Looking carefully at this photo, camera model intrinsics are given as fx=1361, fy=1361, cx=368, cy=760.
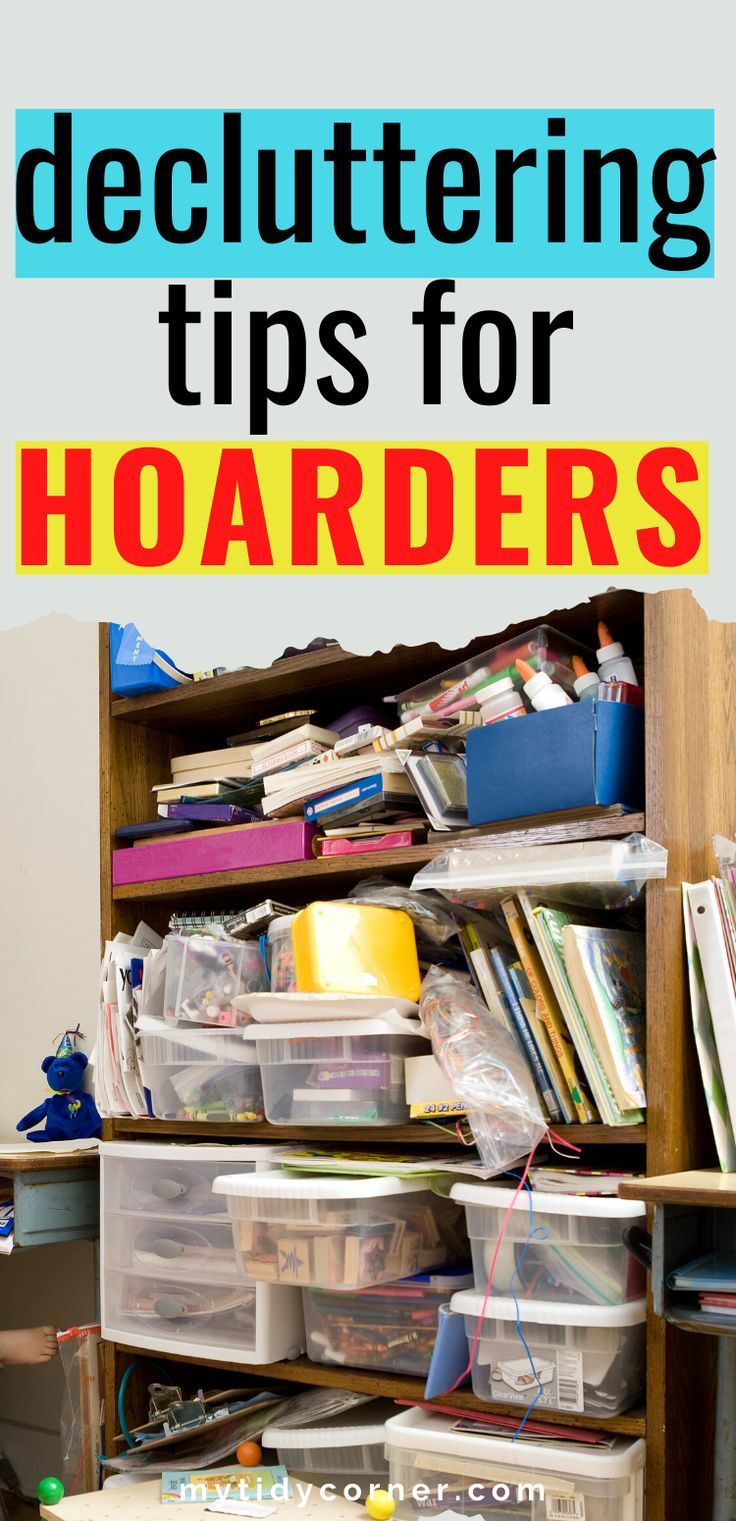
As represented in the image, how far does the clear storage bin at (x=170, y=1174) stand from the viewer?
6.05 ft

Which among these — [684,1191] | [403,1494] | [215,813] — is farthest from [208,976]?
[684,1191]

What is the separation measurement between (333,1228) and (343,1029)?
24 centimetres

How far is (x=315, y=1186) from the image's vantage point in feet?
5.30

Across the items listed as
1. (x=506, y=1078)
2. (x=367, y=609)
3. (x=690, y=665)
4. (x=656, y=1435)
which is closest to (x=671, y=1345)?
(x=656, y=1435)

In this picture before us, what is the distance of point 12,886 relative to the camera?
110 inches

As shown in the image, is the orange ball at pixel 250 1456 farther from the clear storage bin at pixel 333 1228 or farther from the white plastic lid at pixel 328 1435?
the clear storage bin at pixel 333 1228

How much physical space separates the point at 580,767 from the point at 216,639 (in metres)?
0.62

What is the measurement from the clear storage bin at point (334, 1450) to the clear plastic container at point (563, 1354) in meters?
0.22

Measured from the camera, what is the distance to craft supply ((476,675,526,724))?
1648 millimetres

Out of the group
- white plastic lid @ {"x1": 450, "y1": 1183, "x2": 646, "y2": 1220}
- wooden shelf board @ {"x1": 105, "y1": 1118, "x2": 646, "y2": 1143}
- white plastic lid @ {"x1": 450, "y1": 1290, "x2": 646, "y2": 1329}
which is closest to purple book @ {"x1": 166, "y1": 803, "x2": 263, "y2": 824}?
wooden shelf board @ {"x1": 105, "y1": 1118, "x2": 646, "y2": 1143}

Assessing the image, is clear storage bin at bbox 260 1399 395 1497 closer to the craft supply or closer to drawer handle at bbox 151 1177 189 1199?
drawer handle at bbox 151 1177 189 1199

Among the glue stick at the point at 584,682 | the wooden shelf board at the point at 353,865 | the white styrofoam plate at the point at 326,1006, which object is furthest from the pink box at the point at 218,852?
the glue stick at the point at 584,682

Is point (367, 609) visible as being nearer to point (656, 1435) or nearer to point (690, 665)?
point (690, 665)

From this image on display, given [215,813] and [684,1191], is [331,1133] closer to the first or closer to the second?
[215,813]
